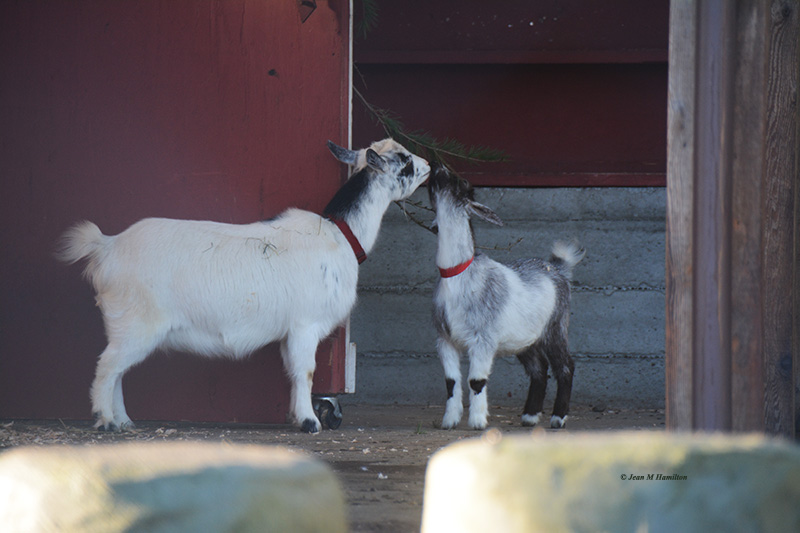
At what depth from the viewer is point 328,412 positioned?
427cm

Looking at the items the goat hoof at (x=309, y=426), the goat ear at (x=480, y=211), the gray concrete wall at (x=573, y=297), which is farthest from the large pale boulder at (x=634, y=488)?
the gray concrete wall at (x=573, y=297)

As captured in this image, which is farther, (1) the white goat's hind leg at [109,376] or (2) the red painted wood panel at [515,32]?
(2) the red painted wood panel at [515,32]

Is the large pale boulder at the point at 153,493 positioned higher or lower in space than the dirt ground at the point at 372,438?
higher

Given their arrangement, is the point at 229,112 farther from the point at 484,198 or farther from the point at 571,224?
the point at 571,224

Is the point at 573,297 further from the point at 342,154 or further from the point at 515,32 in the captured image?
the point at 342,154

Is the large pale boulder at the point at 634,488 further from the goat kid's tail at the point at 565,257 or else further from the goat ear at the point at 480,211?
the goat kid's tail at the point at 565,257

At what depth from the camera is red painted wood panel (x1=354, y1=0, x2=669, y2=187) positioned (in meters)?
5.65

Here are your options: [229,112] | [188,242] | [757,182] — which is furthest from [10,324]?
[757,182]

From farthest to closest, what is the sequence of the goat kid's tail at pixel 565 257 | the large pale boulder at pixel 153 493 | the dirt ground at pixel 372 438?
1. the goat kid's tail at pixel 565 257
2. the dirt ground at pixel 372 438
3. the large pale boulder at pixel 153 493

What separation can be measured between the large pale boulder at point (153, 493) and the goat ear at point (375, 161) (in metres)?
3.18

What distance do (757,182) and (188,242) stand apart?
2630mm

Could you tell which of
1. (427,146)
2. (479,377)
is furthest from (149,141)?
(479,377)

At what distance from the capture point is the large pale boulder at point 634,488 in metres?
1.07

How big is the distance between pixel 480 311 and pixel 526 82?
2173 mm
